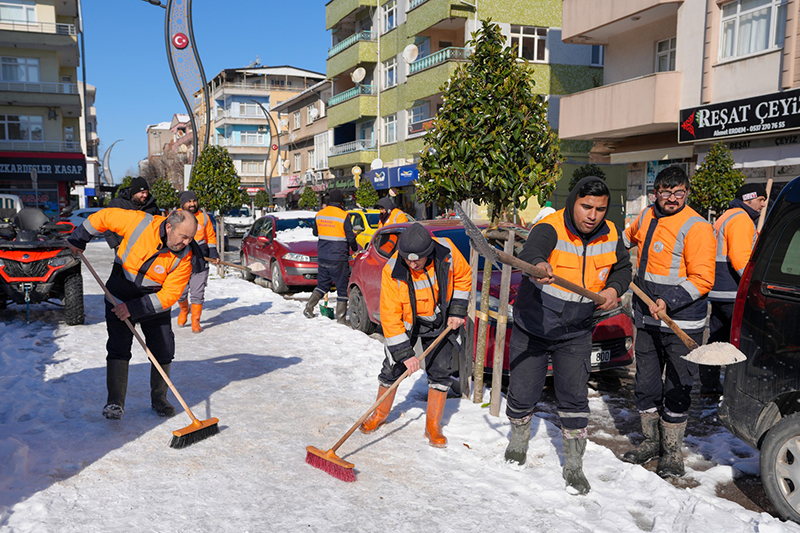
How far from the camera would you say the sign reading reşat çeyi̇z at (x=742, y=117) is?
14.0m

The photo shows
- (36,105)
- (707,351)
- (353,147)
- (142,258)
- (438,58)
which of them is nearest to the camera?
(707,351)

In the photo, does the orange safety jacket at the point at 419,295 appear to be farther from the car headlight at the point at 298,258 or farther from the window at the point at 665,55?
the window at the point at 665,55

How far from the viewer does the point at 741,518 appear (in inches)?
145

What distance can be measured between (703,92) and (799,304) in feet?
48.7

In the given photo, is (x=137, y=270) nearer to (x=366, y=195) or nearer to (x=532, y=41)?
(x=532, y=41)

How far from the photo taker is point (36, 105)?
40.2 metres

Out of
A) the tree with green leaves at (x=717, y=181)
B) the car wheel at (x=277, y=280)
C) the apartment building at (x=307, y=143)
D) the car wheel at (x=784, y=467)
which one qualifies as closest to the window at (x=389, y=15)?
the apartment building at (x=307, y=143)

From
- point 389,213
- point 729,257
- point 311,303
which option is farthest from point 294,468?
point 389,213

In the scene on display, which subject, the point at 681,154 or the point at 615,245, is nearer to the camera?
the point at 615,245

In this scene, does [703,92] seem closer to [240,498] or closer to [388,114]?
[240,498]

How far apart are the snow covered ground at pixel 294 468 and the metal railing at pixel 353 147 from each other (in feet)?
96.7

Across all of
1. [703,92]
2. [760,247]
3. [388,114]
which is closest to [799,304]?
[760,247]

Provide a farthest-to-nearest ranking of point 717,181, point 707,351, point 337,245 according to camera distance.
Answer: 1. point 717,181
2. point 337,245
3. point 707,351

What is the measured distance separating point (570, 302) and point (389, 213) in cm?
697
